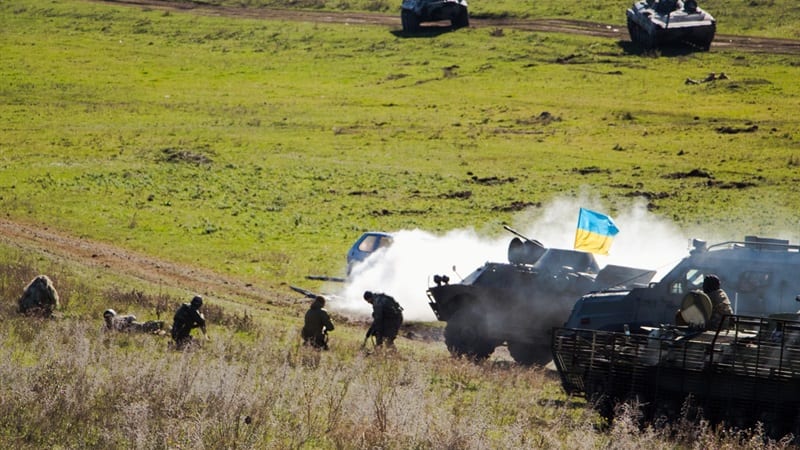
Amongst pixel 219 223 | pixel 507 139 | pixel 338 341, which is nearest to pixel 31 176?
pixel 219 223

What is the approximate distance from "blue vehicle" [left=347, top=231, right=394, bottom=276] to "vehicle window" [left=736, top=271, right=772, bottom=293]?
51.1 ft

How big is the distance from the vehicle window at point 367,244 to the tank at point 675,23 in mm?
40706

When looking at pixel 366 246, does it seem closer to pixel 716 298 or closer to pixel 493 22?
pixel 716 298

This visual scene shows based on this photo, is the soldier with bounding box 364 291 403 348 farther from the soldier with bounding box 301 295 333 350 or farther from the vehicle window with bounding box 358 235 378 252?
the vehicle window with bounding box 358 235 378 252

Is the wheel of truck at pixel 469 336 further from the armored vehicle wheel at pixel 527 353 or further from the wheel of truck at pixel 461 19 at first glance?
the wheel of truck at pixel 461 19

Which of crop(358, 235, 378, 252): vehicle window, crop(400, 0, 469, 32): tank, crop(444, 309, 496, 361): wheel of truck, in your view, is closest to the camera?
crop(444, 309, 496, 361): wheel of truck

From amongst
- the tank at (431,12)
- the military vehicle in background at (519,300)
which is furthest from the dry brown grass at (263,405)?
the tank at (431,12)

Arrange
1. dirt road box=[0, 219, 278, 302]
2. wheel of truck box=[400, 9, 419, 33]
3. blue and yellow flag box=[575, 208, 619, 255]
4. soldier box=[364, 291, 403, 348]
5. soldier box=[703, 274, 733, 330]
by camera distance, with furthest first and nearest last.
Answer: wheel of truck box=[400, 9, 419, 33] → dirt road box=[0, 219, 278, 302] → blue and yellow flag box=[575, 208, 619, 255] → soldier box=[364, 291, 403, 348] → soldier box=[703, 274, 733, 330]

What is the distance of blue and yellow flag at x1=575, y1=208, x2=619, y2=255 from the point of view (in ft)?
92.0

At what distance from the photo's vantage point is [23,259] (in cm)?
3091

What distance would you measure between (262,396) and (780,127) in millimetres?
44321

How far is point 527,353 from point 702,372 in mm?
8334

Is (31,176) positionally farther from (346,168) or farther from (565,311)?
(565,311)

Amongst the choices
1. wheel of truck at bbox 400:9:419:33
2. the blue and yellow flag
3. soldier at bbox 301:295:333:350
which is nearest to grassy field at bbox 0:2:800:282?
wheel of truck at bbox 400:9:419:33
